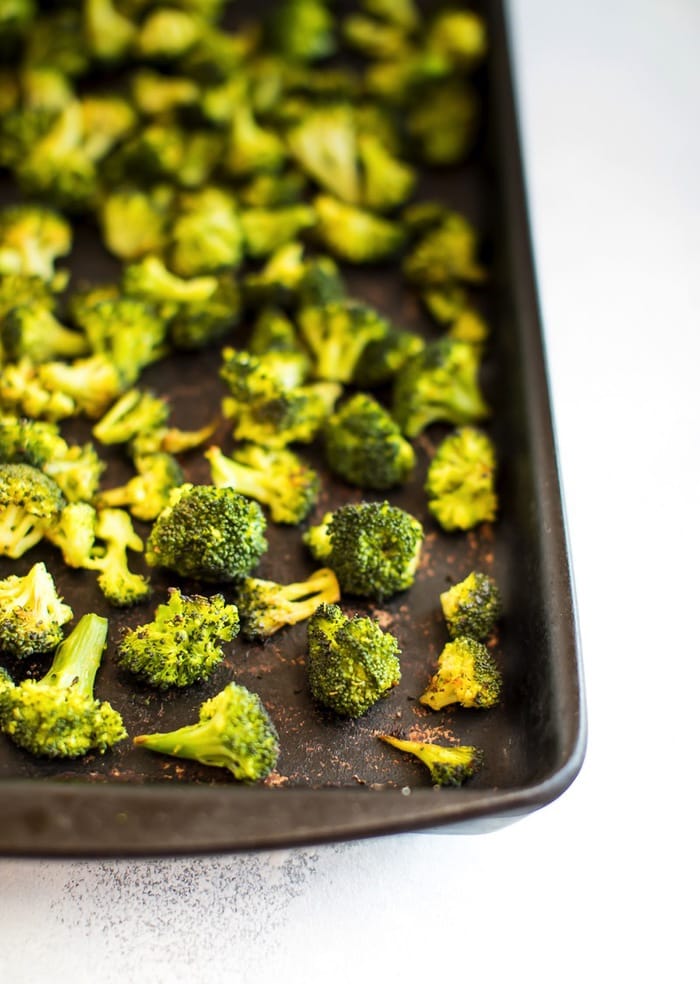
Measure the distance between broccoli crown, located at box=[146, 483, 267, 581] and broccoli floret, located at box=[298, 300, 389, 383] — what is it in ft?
1.48

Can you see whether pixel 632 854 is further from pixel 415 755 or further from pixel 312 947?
pixel 312 947

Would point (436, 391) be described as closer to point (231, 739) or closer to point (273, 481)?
point (273, 481)

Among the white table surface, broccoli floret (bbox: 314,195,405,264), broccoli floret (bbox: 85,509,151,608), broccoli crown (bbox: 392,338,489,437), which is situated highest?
broccoli floret (bbox: 314,195,405,264)

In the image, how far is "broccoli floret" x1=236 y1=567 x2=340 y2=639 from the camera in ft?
5.66

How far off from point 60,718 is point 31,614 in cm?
21

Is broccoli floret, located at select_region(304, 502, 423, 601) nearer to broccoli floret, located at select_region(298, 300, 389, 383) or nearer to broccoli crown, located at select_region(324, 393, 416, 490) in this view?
broccoli crown, located at select_region(324, 393, 416, 490)

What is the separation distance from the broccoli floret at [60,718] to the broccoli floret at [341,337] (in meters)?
0.84

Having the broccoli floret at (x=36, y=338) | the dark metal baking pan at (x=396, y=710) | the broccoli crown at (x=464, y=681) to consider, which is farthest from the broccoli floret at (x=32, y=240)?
the broccoli crown at (x=464, y=681)

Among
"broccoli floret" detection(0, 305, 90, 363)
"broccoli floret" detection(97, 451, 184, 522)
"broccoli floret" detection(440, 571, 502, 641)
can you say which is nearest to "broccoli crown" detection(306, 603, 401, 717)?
"broccoli floret" detection(440, 571, 502, 641)

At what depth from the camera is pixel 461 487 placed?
1928mm

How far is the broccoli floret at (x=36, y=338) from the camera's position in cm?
202

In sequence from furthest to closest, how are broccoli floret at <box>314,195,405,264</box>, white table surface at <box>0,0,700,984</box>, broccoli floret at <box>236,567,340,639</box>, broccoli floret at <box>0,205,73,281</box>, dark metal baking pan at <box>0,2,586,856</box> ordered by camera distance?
broccoli floret at <box>314,195,405,264</box>
broccoli floret at <box>0,205,73,281</box>
broccoli floret at <box>236,567,340,639</box>
white table surface at <box>0,0,700,984</box>
dark metal baking pan at <box>0,2,586,856</box>

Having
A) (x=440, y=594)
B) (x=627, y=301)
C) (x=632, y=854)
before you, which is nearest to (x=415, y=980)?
(x=632, y=854)

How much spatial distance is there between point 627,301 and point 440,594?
0.96m
